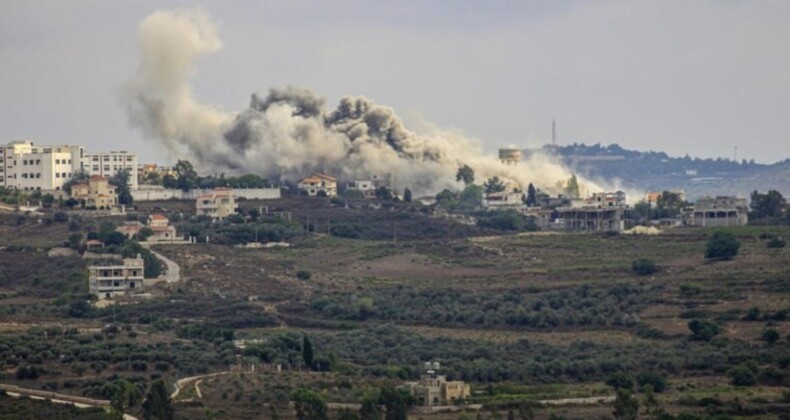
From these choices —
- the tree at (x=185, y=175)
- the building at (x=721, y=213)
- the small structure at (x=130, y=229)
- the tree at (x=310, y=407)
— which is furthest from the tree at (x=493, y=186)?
the tree at (x=310, y=407)

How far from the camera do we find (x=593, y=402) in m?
83.9

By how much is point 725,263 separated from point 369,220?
92.7ft

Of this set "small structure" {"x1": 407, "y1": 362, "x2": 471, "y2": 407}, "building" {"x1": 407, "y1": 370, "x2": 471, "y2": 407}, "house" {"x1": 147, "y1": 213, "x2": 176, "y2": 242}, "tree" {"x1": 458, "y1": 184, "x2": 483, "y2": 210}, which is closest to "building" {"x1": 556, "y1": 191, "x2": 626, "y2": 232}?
"tree" {"x1": 458, "y1": 184, "x2": 483, "y2": 210}

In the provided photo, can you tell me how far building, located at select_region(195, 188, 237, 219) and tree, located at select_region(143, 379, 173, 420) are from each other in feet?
183

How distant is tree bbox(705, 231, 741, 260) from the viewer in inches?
4542

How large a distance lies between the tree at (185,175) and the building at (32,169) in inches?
255

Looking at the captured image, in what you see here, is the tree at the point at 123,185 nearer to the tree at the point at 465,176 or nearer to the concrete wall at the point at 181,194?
the concrete wall at the point at 181,194

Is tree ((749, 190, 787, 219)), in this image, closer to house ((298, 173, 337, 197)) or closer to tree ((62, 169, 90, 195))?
house ((298, 173, 337, 197))

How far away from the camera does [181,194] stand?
141875mm

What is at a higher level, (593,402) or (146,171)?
(146,171)

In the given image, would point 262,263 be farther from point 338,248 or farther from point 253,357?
point 253,357

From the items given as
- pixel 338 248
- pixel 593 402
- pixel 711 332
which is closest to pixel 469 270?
pixel 338 248

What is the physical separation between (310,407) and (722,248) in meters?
41.7

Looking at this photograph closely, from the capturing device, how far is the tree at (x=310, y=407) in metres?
78.1
